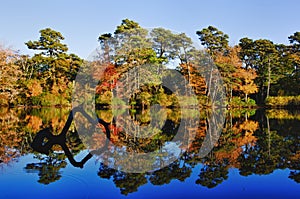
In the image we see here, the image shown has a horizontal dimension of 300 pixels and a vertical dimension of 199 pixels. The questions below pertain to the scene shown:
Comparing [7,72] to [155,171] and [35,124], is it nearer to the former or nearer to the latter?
[35,124]

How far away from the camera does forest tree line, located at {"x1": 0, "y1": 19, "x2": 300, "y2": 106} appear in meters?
19.3

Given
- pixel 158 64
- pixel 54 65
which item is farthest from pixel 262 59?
pixel 54 65

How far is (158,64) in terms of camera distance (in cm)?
1988

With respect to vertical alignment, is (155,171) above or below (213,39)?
below

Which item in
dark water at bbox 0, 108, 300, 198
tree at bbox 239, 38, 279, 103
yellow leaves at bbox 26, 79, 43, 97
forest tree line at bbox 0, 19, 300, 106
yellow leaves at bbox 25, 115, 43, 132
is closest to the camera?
dark water at bbox 0, 108, 300, 198

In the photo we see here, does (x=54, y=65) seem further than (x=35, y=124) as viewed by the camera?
Yes

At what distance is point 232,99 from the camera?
20.7 meters

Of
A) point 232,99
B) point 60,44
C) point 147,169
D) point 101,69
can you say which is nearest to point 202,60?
point 232,99

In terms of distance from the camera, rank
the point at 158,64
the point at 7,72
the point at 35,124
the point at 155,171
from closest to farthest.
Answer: the point at 155,171 < the point at 35,124 < the point at 7,72 < the point at 158,64

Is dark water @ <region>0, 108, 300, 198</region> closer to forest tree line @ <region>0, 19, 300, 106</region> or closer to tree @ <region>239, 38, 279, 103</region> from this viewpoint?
forest tree line @ <region>0, 19, 300, 106</region>

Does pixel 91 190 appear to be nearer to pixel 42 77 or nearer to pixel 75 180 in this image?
pixel 75 180

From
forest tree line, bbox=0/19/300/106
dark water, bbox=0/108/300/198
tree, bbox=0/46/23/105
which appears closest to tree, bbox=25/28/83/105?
forest tree line, bbox=0/19/300/106

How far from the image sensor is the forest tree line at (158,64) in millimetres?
19297

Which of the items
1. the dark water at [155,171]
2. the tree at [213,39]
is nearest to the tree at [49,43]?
the tree at [213,39]
